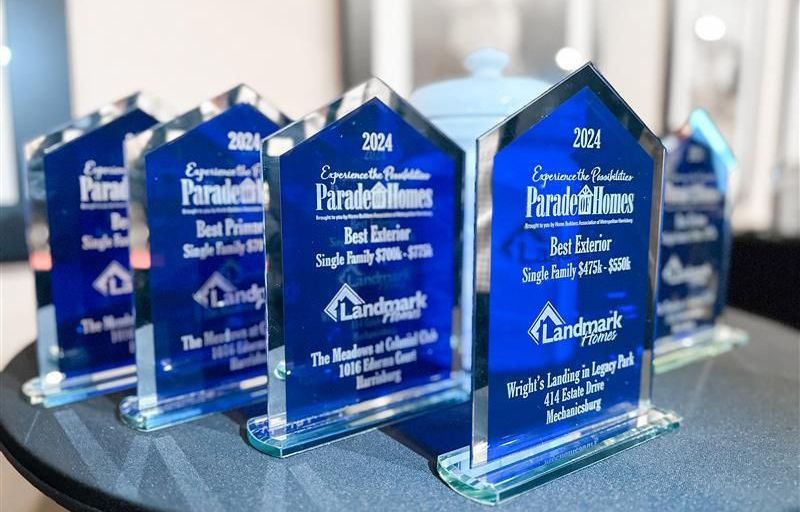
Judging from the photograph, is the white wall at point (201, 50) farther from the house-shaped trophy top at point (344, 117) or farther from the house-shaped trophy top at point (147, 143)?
the house-shaped trophy top at point (344, 117)

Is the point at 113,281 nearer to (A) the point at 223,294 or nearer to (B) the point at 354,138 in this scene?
(A) the point at 223,294

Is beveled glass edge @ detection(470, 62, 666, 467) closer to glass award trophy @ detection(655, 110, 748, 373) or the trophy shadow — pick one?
the trophy shadow

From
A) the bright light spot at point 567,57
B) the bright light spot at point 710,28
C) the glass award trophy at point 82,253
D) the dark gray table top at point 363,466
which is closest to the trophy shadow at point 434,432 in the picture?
the dark gray table top at point 363,466

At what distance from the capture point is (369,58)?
1.20 meters

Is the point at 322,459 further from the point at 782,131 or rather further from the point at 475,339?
the point at 782,131

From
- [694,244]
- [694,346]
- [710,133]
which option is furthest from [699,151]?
[694,346]

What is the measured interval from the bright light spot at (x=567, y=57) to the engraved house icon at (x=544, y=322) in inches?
44.1

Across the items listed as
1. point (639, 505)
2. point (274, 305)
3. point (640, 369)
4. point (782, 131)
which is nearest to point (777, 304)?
point (782, 131)

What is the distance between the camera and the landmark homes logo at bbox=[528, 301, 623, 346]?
0.47 metres

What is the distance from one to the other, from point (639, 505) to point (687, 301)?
1.64 ft

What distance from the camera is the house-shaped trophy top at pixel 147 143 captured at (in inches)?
21.2

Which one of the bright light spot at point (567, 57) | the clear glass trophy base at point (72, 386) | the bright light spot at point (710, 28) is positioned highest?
the bright light spot at point (710, 28)

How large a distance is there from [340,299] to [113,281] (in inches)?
12.1

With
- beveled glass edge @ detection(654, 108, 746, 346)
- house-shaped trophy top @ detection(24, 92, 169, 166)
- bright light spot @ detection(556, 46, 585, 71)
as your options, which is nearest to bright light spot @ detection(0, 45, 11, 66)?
house-shaped trophy top @ detection(24, 92, 169, 166)
